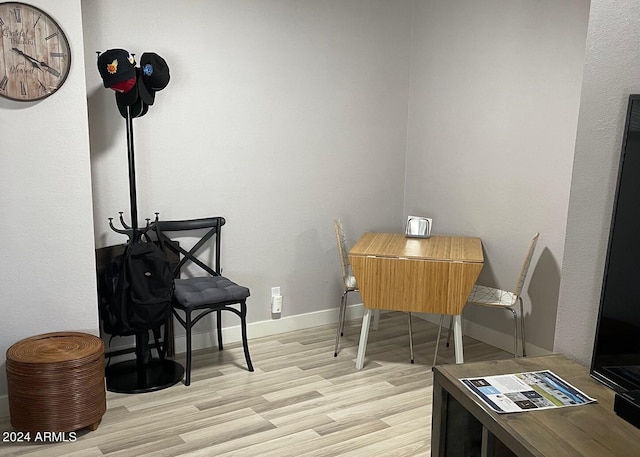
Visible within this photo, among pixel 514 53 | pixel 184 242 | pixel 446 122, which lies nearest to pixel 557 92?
pixel 514 53

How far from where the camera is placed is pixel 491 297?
11.8 ft

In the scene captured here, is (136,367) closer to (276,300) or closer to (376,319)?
(276,300)

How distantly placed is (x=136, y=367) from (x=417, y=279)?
65.0 inches

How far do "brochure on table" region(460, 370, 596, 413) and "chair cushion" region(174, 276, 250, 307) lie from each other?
5.86ft

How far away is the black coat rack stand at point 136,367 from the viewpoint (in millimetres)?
3189

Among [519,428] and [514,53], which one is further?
[514,53]

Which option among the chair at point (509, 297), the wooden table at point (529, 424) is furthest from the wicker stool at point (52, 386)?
the chair at point (509, 297)

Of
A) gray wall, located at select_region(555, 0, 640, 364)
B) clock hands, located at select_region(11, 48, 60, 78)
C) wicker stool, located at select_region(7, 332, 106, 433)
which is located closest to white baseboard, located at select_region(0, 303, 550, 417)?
wicker stool, located at select_region(7, 332, 106, 433)

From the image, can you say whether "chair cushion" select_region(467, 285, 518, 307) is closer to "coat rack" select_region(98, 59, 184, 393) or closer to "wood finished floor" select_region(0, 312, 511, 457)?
"wood finished floor" select_region(0, 312, 511, 457)

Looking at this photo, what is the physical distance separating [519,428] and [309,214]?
9.12ft

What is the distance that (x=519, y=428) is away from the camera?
154 cm

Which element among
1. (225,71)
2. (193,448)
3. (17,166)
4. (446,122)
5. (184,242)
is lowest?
(193,448)

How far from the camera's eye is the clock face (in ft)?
8.70

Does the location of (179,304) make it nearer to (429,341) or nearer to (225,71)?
(225,71)
